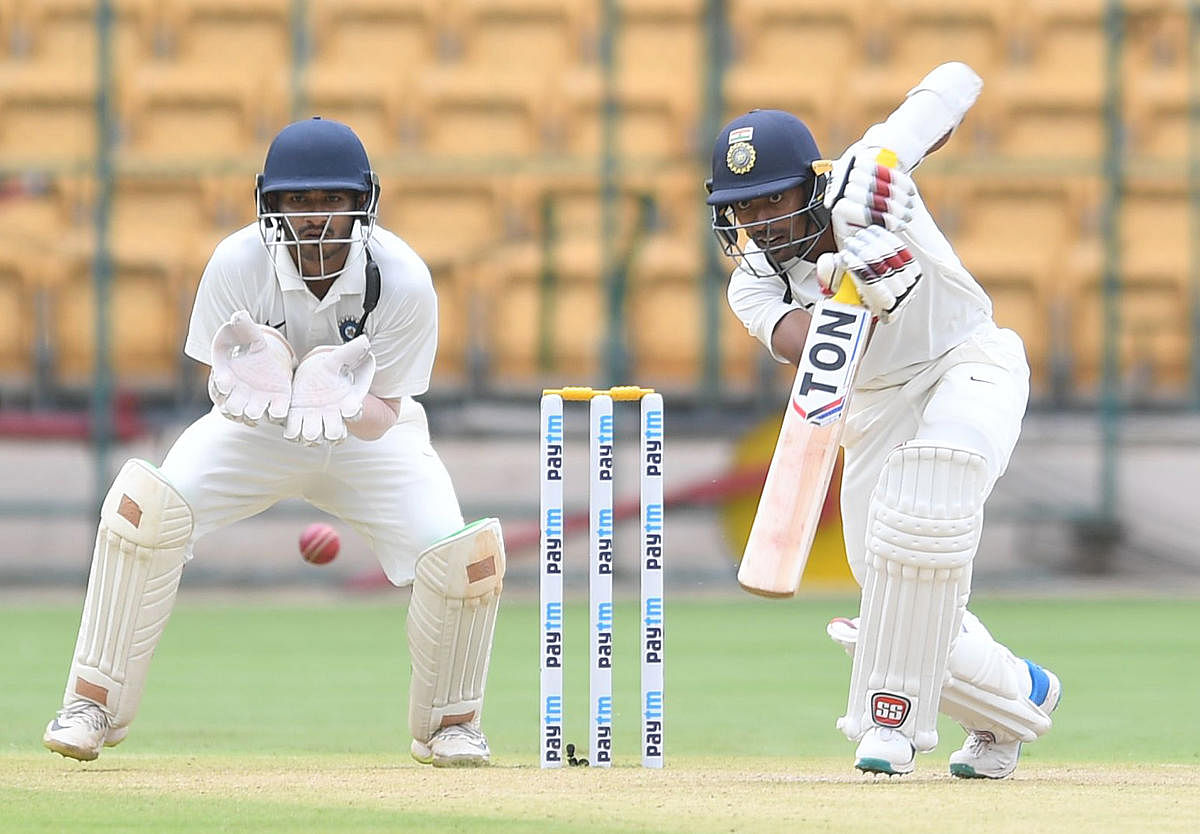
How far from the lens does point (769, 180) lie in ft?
13.5

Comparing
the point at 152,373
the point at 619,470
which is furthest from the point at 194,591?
the point at 619,470

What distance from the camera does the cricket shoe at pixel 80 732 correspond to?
171 inches

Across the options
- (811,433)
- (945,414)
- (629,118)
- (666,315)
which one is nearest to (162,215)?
(629,118)

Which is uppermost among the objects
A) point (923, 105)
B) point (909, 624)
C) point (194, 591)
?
point (923, 105)

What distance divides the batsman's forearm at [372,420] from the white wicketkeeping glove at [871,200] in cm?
108

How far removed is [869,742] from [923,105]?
1.31 m

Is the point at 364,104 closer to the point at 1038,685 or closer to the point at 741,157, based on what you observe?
the point at 741,157

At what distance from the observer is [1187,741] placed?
509 centimetres

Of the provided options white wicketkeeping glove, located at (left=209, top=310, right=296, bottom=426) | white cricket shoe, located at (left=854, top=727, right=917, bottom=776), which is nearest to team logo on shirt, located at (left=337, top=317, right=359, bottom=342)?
white wicketkeeping glove, located at (left=209, top=310, right=296, bottom=426)

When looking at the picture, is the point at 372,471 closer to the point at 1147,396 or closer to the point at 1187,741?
the point at 1187,741

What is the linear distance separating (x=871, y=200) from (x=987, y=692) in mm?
1035

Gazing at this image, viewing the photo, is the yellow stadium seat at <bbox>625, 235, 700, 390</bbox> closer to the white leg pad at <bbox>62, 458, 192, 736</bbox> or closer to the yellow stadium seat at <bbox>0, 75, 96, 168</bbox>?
the yellow stadium seat at <bbox>0, 75, 96, 168</bbox>

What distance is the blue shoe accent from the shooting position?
4.34 meters

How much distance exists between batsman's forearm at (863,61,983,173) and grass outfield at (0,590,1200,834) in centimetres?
127
